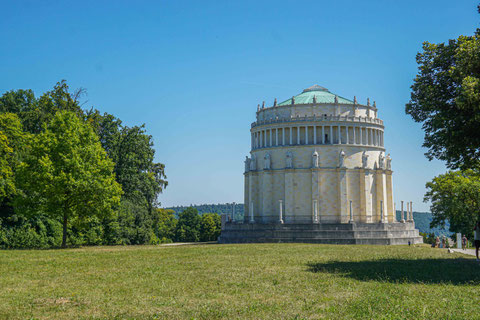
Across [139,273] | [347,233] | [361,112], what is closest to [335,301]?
[139,273]

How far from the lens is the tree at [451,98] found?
21.5 m

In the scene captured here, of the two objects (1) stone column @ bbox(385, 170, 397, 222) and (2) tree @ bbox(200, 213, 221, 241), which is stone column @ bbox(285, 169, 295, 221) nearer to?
(1) stone column @ bbox(385, 170, 397, 222)

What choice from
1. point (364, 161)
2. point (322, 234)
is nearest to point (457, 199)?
point (364, 161)

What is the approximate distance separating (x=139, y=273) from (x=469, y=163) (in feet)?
59.6

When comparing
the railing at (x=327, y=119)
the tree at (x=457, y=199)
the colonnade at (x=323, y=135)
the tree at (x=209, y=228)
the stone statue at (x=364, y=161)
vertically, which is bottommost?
the tree at (x=209, y=228)

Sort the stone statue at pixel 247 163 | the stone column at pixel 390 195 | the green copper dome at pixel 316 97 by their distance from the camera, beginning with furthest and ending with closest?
the stone statue at pixel 247 163, the green copper dome at pixel 316 97, the stone column at pixel 390 195

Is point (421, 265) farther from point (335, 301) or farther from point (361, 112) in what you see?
point (361, 112)

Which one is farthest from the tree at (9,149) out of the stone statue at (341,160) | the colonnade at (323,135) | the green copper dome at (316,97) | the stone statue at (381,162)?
the stone statue at (381,162)

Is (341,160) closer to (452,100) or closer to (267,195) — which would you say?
(267,195)

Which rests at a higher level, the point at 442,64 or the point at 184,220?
the point at 442,64

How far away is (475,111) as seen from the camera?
69.7 feet

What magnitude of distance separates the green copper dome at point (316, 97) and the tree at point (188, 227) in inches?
2008

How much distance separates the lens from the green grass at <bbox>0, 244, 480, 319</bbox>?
12664 mm

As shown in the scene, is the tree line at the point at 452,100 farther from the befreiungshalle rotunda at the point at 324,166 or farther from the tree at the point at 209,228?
the tree at the point at 209,228
